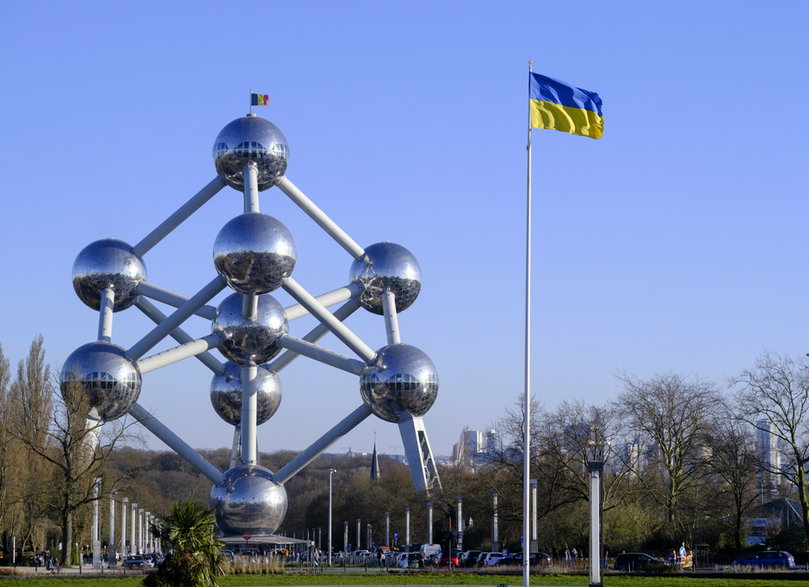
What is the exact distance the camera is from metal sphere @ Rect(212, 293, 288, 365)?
33500mm

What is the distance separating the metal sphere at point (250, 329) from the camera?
110 ft

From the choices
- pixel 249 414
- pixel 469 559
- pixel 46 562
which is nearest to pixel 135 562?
pixel 46 562

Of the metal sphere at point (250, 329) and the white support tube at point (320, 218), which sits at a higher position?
the white support tube at point (320, 218)

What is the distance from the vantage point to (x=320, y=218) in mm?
35312

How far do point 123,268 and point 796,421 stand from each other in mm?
24165

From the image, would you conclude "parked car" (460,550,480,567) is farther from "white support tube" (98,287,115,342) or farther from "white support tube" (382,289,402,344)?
"white support tube" (98,287,115,342)

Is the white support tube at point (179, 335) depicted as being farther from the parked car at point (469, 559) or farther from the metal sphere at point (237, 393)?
the parked car at point (469, 559)

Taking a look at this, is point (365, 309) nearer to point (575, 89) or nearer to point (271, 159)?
point (271, 159)

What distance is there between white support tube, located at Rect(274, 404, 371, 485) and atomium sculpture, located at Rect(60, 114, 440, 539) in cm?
4

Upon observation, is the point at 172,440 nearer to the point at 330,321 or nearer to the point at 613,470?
the point at 330,321

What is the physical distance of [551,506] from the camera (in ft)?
162

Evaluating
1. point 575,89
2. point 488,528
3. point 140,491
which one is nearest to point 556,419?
point 488,528

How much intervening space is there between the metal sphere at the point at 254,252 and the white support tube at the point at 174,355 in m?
2.64

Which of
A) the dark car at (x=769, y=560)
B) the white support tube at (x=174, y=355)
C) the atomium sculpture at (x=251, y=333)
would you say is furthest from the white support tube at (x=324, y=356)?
the dark car at (x=769, y=560)
